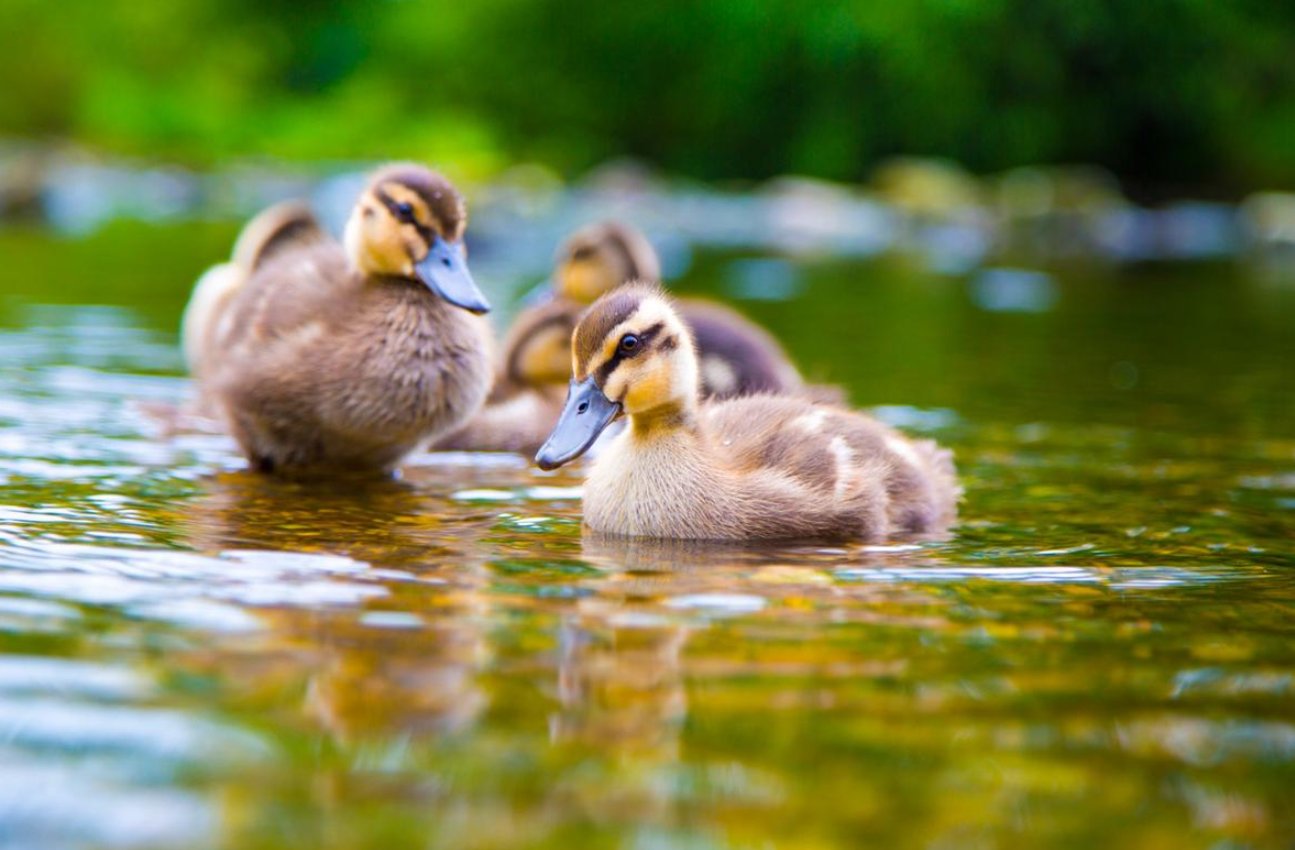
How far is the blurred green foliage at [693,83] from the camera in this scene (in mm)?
27047

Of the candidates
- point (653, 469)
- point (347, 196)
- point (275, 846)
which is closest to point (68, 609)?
point (275, 846)

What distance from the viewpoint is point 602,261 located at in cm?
774

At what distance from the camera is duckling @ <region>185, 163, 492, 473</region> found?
532 cm

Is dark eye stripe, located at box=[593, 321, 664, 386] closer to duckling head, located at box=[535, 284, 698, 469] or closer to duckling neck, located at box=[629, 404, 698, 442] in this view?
duckling head, located at box=[535, 284, 698, 469]

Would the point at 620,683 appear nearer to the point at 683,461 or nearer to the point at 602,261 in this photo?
the point at 683,461

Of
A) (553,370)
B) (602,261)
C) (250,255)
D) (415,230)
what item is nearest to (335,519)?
(415,230)

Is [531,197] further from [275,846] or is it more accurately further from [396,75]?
[275,846]

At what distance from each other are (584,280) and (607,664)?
15.4 ft

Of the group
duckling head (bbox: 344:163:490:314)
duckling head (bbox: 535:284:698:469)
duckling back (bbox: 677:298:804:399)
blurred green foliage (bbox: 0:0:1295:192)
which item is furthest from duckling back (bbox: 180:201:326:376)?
blurred green foliage (bbox: 0:0:1295:192)

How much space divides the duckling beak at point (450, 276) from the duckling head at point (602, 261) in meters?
2.23

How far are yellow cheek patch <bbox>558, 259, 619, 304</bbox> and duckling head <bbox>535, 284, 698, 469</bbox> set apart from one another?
3012 mm

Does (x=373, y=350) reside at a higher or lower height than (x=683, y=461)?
higher

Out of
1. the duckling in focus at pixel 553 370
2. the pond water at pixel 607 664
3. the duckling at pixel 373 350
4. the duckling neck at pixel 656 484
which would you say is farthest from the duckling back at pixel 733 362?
the duckling neck at pixel 656 484

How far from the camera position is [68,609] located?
348cm
